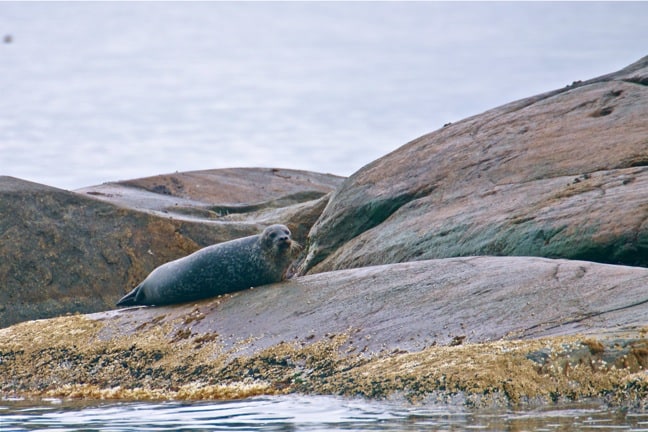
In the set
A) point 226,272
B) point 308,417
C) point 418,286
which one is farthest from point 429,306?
point 226,272

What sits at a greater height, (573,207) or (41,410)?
(573,207)

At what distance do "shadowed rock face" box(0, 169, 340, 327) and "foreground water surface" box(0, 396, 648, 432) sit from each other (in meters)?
6.07

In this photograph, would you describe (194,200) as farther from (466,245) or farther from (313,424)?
(313,424)

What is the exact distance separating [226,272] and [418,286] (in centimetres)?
222

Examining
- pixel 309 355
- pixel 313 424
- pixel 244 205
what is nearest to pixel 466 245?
pixel 309 355

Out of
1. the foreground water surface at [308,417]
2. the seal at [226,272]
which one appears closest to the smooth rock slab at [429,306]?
the seal at [226,272]

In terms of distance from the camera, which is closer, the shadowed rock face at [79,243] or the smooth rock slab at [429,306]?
the smooth rock slab at [429,306]

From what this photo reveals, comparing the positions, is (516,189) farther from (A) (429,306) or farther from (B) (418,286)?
(A) (429,306)

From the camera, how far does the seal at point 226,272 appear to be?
8688 millimetres

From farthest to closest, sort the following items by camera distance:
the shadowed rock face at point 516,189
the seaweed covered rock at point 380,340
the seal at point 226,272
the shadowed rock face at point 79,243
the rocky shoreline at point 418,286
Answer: the shadowed rock face at point 79,243, the seal at point 226,272, the shadowed rock face at point 516,189, the rocky shoreline at point 418,286, the seaweed covered rock at point 380,340

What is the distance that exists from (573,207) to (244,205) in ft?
34.3

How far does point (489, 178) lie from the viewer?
971cm

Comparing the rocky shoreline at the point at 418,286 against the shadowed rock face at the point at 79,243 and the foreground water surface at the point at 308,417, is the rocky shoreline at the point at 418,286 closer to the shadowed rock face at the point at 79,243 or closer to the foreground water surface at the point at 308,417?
the shadowed rock face at the point at 79,243

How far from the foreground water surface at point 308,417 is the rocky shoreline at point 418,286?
248 mm
